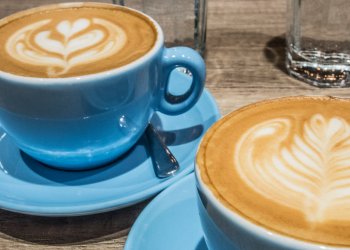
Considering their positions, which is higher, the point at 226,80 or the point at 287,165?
the point at 287,165

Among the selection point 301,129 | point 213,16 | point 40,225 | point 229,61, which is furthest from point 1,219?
point 213,16

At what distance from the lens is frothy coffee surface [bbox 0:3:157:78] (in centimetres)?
57

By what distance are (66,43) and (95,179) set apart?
0.56 feet

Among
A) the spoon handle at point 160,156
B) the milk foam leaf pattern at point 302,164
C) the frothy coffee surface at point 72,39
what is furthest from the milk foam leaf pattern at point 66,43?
the milk foam leaf pattern at point 302,164

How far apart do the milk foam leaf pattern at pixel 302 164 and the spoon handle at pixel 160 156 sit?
5.9 inches

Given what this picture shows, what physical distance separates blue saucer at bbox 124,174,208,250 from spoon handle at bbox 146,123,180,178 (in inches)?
1.9

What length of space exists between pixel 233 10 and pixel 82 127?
58 cm

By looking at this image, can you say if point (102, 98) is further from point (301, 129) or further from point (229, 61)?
point (229, 61)

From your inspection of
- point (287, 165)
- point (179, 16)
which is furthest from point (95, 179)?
point (179, 16)

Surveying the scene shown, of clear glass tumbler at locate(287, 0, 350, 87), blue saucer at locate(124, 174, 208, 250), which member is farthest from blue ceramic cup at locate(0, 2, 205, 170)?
clear glass tumbler at locate(287, 0, 350, 87)

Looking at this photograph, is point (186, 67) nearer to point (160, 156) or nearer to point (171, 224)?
point (160, 156)

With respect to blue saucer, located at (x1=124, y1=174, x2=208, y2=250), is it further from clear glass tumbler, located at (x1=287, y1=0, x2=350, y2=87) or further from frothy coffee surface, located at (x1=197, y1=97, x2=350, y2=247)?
clear glass tumbler, located at (x1=287, y1=0, x2=350, y2=87)

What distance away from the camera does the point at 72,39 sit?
0.64m

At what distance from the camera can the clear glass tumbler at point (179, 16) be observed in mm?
937
